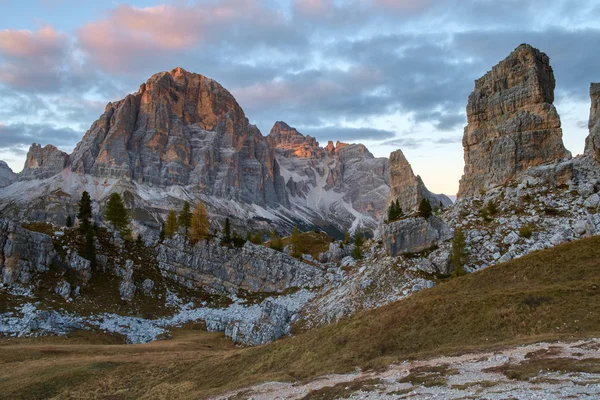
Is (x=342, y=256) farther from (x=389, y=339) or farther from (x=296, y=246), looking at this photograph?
(x=389, y=339)

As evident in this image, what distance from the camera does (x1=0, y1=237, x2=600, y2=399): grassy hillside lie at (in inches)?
1258

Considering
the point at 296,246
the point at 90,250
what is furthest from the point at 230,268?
the point at 90,250

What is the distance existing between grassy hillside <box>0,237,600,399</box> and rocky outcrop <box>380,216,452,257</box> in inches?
1127

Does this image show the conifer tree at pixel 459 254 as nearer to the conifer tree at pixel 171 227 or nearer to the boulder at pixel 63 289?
the boulder at pixel 63 289

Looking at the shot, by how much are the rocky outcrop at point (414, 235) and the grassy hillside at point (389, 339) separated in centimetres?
2863

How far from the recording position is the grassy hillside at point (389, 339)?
3194cm

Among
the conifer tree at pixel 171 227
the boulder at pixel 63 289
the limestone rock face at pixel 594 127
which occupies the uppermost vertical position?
the limestone rock face at pixel 594 127

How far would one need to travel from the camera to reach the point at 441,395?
67.5 ft

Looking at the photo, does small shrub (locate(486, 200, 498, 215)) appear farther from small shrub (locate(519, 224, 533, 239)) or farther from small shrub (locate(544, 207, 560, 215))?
small shrub (locate(519, 224, 533, 239))

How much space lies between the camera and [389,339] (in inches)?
1390

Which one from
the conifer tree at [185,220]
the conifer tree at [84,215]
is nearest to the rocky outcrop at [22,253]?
the conifer tree at [84,215]

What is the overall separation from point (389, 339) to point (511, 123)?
9253 cm

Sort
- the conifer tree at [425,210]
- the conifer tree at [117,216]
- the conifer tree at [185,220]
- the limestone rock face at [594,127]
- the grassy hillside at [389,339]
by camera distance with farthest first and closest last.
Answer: the conifer tree at [185,220], the conifer tree at [117,216], the limestone rock face at [594,127], the conifer tree at [425,210], the grassy hillside at [389,339]

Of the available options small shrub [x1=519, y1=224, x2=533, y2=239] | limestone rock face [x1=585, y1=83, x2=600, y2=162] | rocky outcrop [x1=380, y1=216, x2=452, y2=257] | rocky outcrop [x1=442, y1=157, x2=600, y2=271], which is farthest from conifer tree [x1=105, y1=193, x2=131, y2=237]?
limestone rock face [x1=585, y1=83, x2=600, y2=162]
